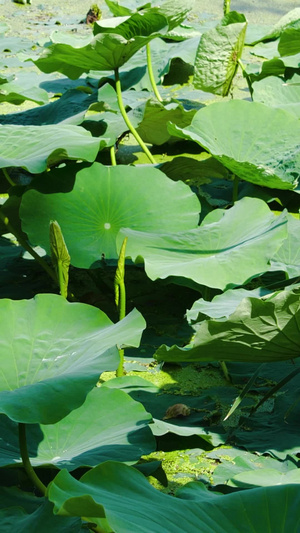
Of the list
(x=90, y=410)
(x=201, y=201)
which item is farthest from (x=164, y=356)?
(x=201, y=201)

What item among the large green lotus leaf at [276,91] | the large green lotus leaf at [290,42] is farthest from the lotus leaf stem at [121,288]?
the large green lotus leaf at [290,42]

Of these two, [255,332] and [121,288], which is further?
[121,288]

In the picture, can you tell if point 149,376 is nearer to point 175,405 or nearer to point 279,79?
point 175,405

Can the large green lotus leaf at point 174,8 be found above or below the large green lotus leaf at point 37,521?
above

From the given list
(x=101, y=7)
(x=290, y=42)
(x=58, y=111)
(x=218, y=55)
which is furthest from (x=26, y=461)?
(x=101, y=7)

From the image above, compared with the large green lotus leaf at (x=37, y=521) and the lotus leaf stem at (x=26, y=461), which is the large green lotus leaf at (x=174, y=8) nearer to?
the lotus leaf stem at (x=26, y=461)

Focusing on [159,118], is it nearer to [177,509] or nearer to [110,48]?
[110,48]
